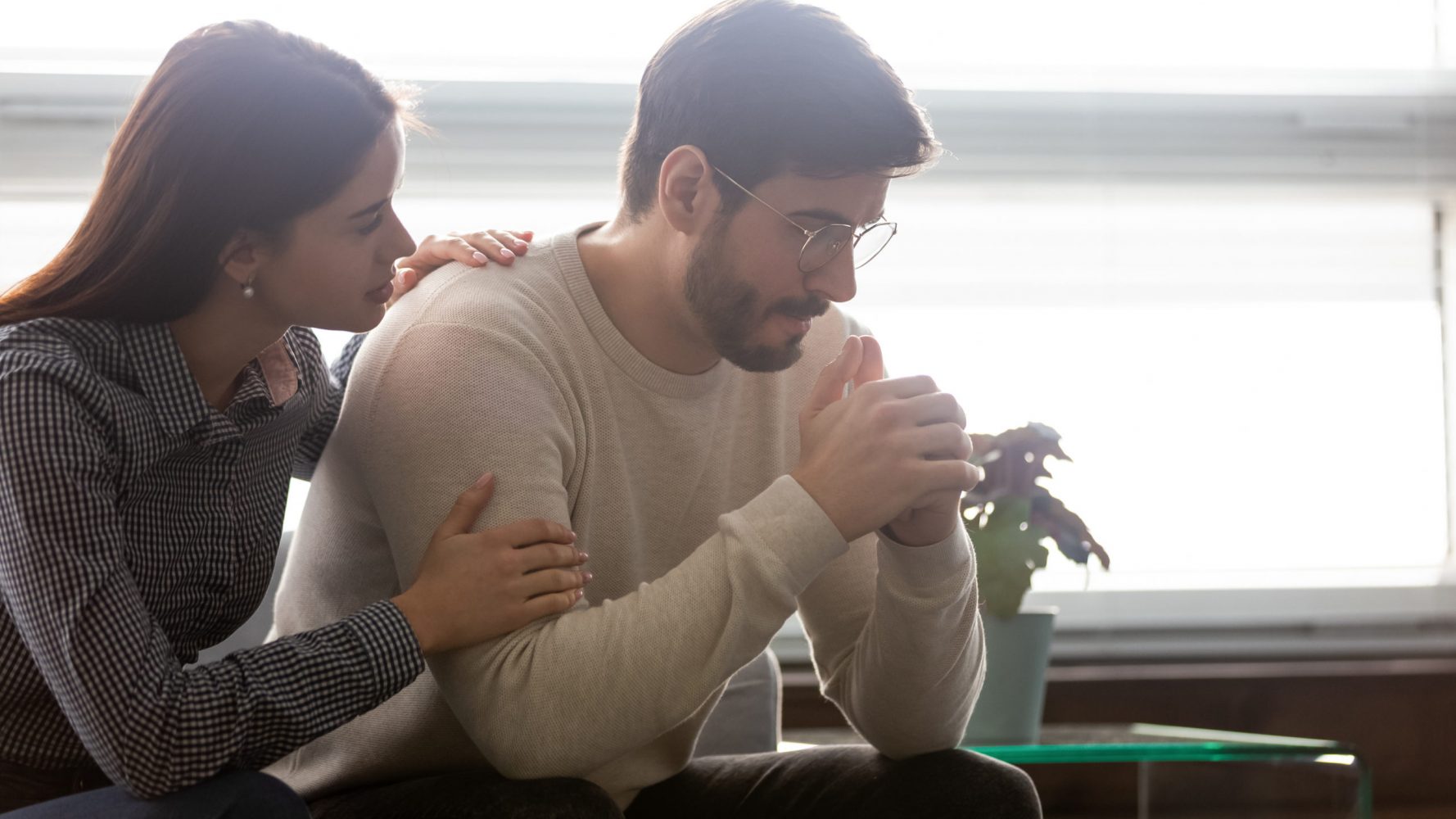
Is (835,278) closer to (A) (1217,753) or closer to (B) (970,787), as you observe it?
(B) (970,787)

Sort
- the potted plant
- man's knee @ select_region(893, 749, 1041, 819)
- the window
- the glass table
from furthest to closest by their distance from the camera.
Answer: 1. the window
2. the potted plant
3. the glass table
4. man's knee @ select_region(893, 749, 1041, 819)

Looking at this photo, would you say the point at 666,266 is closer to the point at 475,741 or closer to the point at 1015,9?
the point at 475,741

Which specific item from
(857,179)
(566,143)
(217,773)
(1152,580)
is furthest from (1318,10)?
(217,773)

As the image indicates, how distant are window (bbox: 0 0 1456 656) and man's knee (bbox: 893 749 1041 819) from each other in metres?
1.10

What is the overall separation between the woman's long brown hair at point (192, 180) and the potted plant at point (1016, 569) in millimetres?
905

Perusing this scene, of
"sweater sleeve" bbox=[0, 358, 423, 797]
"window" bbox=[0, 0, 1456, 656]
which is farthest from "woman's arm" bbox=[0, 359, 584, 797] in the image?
"window" bbox=[0, 0, 1456, 656]

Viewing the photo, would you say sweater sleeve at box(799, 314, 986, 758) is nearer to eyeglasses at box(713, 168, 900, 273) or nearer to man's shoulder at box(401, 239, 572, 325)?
eyeglasses at box(713, 168, 900, 273)

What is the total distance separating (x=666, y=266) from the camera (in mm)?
1334

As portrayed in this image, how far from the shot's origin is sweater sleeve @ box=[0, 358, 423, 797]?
0.94 metres

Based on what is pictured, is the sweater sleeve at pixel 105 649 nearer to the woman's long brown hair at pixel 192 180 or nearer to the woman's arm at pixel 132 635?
the woman's arm at pixel 132 635

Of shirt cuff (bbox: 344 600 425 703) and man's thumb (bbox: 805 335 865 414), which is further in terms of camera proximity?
man's thumb (bbox: 805 335 865 414)

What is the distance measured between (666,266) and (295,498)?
1.10 m

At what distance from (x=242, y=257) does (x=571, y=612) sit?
410mm

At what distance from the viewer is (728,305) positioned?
1283 millimetres
